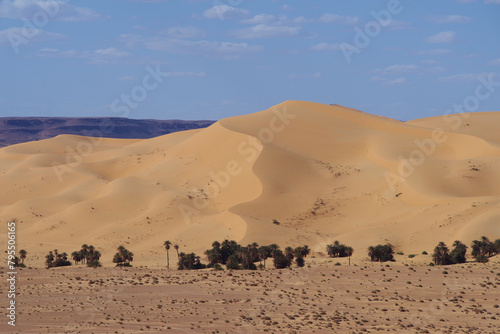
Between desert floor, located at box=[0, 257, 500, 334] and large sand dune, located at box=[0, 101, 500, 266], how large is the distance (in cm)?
976

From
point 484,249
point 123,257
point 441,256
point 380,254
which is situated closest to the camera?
point 441,256

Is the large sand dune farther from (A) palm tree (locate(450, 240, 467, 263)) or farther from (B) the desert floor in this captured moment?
(B) the desert floor

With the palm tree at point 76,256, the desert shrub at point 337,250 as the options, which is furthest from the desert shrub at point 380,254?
the palm tree at point 76,256

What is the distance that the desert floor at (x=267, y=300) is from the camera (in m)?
28.4

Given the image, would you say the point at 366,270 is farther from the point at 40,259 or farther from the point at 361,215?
the point at 40,259

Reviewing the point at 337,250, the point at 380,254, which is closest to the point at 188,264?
the point at 337,250

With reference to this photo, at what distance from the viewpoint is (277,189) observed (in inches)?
A: 2581

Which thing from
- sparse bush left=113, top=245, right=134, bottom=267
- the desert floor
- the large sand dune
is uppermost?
the large sand dune

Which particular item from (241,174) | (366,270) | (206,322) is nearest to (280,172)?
(241,174)

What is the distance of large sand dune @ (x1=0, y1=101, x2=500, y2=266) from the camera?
55156 mm

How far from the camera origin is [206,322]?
95.5 ft

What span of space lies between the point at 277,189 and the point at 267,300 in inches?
1277

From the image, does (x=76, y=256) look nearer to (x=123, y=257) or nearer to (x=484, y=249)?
(x=123, y=257)

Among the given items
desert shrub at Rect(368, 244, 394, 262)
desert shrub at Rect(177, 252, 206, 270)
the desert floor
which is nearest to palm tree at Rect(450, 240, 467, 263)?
the desert floor
